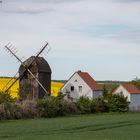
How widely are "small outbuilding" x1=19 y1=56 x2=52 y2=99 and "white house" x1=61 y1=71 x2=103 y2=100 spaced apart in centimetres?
1846

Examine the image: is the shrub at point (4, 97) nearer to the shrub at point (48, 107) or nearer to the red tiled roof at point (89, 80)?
the shrub at point (48, 107)

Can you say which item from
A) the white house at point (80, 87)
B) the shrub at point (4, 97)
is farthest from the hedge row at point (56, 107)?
the white house at point (80, 87)

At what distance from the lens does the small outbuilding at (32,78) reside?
71.2m

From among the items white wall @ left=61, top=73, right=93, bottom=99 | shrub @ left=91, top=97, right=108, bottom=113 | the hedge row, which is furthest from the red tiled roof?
shrub @ left=91, top=97, right=108, bottom=113

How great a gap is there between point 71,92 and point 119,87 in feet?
45.2

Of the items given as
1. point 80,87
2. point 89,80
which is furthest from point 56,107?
point 89,80

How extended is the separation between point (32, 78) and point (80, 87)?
2206 cm

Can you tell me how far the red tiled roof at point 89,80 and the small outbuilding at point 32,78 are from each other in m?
19.4

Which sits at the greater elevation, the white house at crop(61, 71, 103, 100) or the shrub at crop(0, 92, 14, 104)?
the white house at crop(61, 71, 103, 100)

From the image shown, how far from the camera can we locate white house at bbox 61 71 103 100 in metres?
91.5

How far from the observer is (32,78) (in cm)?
7138

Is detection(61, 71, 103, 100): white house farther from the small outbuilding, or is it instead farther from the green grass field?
the green grass field

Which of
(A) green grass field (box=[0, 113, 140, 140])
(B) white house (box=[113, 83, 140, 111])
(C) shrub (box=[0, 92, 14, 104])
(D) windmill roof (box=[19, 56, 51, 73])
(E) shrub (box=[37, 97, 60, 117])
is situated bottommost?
(A) green grass field (box=[0, 113, 140, 140])

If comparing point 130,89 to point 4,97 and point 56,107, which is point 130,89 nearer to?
point 56,107
